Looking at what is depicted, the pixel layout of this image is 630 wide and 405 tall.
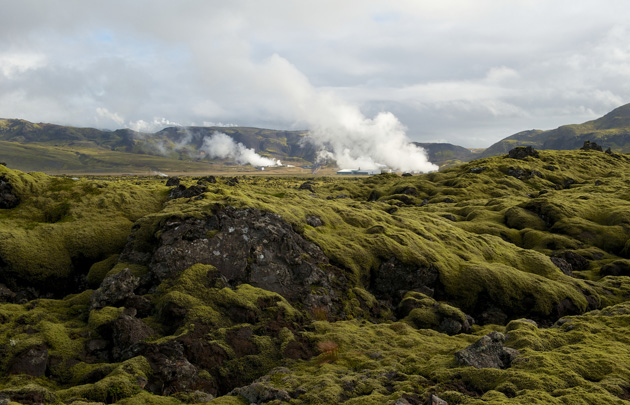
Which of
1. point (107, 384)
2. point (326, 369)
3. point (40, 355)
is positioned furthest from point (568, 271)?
point (40, 355)

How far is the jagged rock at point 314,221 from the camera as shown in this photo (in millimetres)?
37734

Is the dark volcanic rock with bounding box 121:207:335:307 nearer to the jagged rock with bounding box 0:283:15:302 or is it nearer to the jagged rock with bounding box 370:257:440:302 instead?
the jagged rock with bounding box 370:257:440:302

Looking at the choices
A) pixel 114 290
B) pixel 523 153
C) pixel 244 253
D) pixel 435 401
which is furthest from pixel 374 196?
pixel 435 401

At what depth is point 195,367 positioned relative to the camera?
62.1 ft

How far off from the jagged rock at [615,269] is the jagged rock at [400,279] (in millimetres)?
27295

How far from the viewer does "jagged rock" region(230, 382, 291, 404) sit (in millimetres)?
15906

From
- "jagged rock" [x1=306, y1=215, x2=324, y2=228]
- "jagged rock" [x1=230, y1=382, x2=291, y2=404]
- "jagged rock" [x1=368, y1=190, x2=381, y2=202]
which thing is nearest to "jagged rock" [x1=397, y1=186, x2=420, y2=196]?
"jagged rock" [x1=368, y1=190, x2=381, y2=202]

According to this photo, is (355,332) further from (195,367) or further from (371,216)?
(371,216)

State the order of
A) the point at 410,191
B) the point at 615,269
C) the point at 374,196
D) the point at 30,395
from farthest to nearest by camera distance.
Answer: the point at 374,196
the point at 410,191
the point at 615,269
the point at 30,395

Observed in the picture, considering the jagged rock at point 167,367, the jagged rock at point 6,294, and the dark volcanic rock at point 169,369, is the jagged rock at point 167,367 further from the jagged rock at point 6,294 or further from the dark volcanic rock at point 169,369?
the jagged rock at point 6,294

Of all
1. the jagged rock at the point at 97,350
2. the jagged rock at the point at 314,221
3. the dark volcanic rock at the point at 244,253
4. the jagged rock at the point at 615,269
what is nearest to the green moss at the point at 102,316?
the jagged rock at the point at 97,350

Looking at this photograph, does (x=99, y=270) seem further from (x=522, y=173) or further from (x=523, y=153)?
(x=523, y=153)

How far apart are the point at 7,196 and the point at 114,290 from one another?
20461 mm

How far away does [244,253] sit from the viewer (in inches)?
1138
